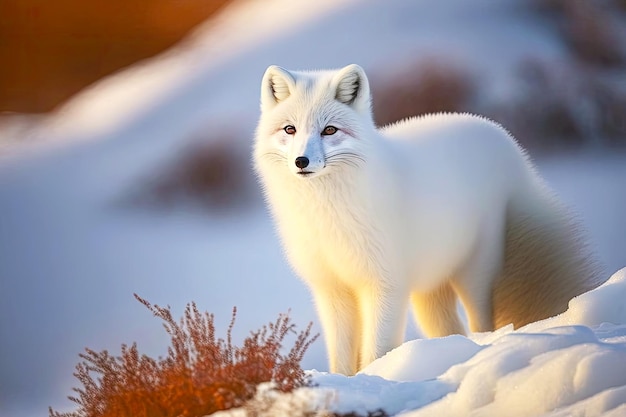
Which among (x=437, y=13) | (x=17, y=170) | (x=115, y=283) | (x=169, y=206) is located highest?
(x=437, y=13)

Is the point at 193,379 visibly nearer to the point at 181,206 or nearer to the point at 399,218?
the point at 399,218

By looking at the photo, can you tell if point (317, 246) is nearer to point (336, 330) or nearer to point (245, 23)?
point (336, 330)

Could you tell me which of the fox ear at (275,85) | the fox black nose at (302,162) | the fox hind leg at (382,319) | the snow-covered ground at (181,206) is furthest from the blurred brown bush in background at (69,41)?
the fox hind leg at (382,319)

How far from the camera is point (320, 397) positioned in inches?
97.8

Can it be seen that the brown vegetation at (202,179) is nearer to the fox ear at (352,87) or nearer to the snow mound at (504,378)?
the fox ear at (352,87)

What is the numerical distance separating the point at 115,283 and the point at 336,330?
1386 mm

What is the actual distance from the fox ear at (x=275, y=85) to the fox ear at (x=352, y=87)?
0.18 metres

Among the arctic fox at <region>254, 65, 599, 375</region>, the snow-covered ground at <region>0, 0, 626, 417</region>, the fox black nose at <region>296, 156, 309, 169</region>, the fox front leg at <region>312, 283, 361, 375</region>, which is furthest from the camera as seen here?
the snow-covered ground at <region>0, 0, 626, 417</region>

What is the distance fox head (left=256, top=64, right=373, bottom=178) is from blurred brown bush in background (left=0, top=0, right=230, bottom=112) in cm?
136

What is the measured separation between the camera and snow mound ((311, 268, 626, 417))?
2.25m

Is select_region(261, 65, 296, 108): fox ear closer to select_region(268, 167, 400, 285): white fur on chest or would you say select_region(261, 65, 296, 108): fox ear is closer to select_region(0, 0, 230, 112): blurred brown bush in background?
select_region(268, 167, 400, 285): white fur on chest

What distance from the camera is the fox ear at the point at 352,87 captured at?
122 inches

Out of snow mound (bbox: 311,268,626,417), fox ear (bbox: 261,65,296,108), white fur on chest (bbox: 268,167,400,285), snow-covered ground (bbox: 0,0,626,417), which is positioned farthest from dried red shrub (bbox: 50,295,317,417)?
snow-covered ground (bbox: 0,0,626,417)

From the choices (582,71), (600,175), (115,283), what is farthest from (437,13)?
(115,283)
